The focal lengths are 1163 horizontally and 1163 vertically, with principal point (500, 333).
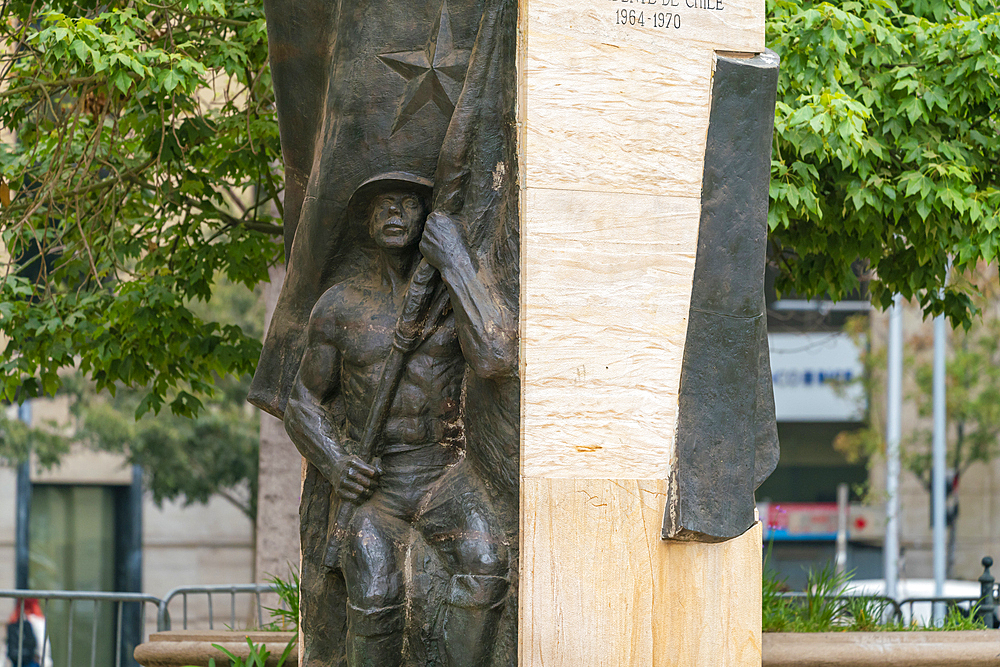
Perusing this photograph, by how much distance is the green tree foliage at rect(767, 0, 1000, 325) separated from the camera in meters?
6.91

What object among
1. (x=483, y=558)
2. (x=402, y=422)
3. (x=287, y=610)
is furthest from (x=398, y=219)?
(x=287, y=610)

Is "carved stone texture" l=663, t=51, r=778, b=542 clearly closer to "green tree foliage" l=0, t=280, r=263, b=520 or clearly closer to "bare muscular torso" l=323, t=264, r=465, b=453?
"bare muscular torso" l=323, t=264, r=465, b=453

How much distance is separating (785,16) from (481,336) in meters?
4.18

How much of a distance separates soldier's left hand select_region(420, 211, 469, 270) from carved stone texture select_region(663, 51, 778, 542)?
2.81ft

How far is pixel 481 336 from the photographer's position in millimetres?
4027

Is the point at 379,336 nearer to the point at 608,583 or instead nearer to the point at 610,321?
the point at 610,321

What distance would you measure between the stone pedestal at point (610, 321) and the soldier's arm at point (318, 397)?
0.91 m

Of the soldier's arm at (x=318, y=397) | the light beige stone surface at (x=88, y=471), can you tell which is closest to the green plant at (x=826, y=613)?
the soldier's arm at (x=318, y=397)

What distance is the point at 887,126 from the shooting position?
7.29 meters

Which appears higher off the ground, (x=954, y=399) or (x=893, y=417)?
(x=954, y=399)

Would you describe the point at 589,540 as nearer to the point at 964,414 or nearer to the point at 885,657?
the point at 885,657

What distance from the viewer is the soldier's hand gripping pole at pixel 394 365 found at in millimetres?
4305

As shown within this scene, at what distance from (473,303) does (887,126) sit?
4.25 m

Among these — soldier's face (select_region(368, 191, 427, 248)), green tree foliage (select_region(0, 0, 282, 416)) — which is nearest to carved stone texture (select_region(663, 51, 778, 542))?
soldier's face (select_region(368, 191, 427, 248))
